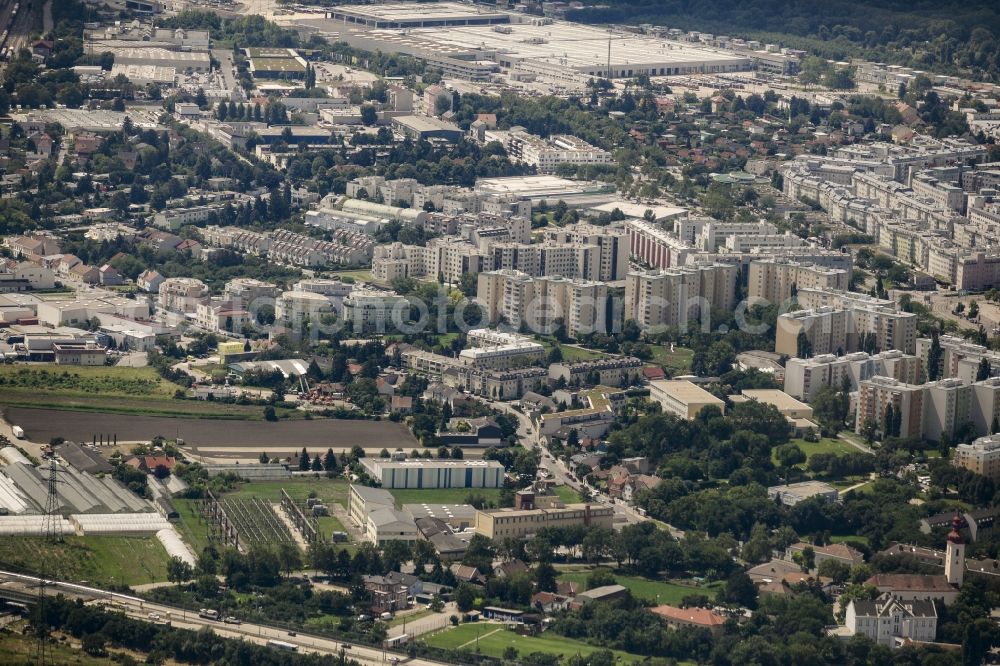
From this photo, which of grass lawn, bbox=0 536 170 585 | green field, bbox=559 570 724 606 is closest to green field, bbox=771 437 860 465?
green field, bbox=559 570 724 606

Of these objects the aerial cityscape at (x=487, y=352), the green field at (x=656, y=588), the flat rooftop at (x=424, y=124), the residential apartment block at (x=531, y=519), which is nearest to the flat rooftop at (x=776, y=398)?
the aerial cityscape at (x=487, y=352)

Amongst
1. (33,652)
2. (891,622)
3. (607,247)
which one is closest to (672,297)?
(607,247)

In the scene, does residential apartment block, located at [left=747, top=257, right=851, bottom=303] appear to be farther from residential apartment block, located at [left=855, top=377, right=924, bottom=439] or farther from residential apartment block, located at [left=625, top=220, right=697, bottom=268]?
residential apartment block, located at [left=855, top=377, right=924, bottom=439]

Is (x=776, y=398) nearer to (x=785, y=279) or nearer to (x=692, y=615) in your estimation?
(x=785, y=279)

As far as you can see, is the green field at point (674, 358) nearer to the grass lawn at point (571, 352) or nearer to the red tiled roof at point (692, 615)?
the grass lawn at point (571, 352)

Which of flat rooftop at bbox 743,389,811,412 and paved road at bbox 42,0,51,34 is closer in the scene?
flat rooftop at bbox 743,389,811,412

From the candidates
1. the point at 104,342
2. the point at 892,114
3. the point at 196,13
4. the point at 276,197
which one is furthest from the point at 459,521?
the point at 196,13
